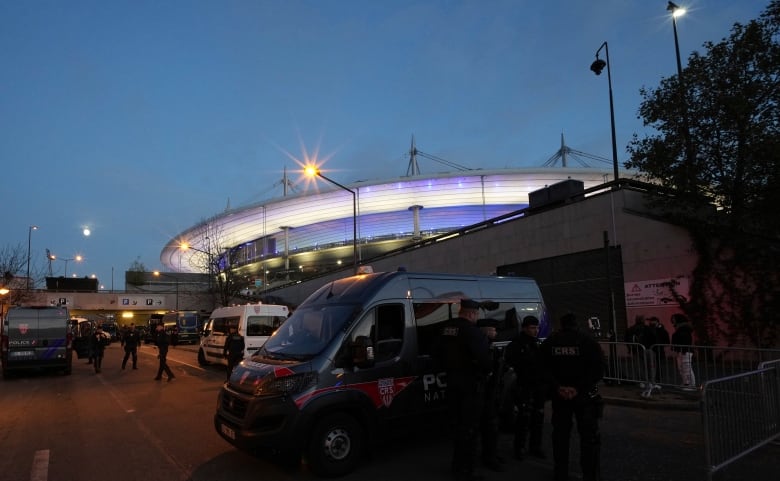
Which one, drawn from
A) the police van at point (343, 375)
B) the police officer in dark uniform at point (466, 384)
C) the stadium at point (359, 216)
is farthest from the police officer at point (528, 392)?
the stadium at point (359, 216)

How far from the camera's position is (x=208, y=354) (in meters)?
19.6

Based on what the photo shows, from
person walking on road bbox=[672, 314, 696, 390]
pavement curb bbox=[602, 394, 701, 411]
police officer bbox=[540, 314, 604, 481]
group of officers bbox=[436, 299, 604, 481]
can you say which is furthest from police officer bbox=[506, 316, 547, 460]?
person walking on road bbox=[672, 314, 696, 390]

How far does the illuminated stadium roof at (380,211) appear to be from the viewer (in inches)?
2175

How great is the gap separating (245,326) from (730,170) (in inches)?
598

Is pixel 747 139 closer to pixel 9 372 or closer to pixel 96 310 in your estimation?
pixel 9 372

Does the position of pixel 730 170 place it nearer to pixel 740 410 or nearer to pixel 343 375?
pixel 740 410

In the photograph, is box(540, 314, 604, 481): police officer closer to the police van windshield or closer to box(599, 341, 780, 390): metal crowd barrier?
the police van windshield

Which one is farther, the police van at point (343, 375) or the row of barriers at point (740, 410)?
the police van at point (343, 375)

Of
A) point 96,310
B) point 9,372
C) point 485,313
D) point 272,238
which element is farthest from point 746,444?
point 96,310

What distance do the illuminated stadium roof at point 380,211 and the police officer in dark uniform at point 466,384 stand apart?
47154mm

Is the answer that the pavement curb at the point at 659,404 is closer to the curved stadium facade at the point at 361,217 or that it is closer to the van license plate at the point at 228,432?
the van license plate at the point at 228,432

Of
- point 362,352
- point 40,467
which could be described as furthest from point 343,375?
point 40,467

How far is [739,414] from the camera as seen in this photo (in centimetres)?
564

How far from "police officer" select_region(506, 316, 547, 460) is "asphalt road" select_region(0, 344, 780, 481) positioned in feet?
0.82
